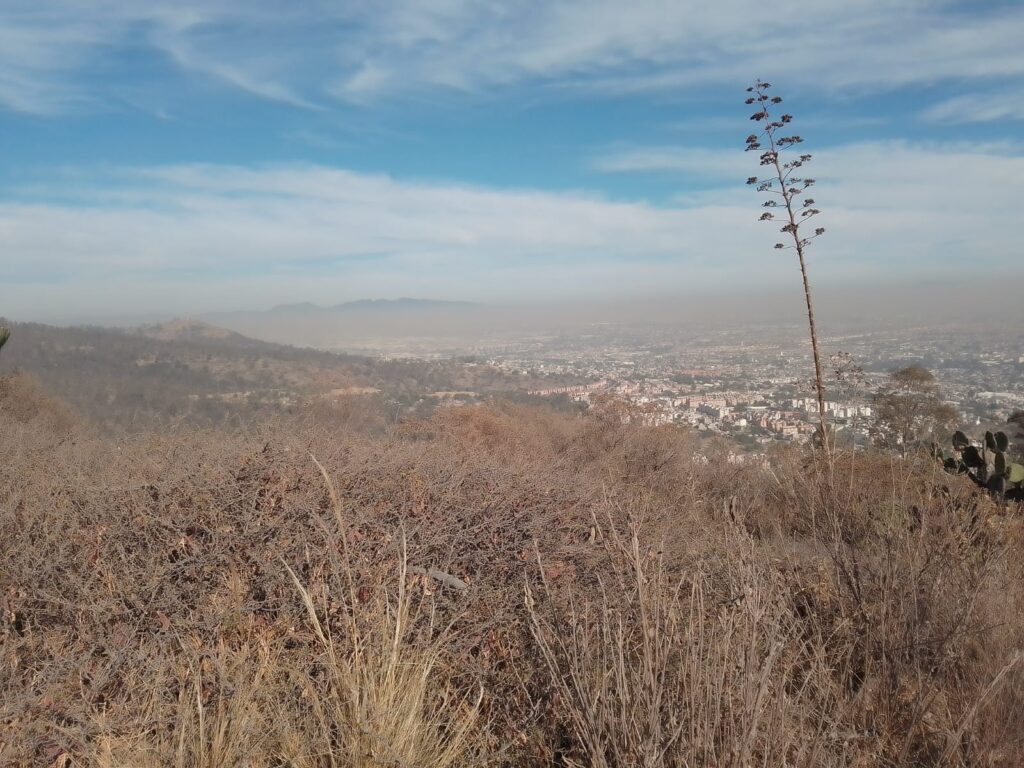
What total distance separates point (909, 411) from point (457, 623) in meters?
9.92

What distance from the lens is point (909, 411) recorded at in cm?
1084

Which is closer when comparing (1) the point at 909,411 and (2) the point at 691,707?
(2) the point at 691,707

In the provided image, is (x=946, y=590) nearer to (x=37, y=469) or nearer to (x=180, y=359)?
(x=37, y=469)

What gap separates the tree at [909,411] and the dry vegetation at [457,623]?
11.5 ft

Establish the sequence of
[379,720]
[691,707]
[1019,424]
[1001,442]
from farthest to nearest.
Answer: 1. [1019,424]
2. [1001,442]
3. [379,720]
4. [691,707]

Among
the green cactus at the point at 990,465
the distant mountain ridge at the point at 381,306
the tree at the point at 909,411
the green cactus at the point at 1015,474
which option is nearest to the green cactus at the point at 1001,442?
the green cactus at the point at 990,465

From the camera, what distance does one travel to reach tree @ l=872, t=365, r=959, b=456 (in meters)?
9.98

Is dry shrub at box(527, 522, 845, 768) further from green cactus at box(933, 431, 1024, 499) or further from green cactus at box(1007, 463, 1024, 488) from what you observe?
green cactus at box(1007, 463, 1024, 488)

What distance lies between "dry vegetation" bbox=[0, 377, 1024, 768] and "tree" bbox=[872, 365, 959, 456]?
3507mm

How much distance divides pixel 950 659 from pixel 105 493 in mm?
5869

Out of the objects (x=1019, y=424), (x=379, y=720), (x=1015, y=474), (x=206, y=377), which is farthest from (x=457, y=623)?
(x=206, y=377)

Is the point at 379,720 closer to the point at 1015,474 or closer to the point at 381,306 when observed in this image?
the point at 1015,474

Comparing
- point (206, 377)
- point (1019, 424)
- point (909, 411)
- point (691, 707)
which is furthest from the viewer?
point (206, 377)

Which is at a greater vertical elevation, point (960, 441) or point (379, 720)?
point (960, 441)
